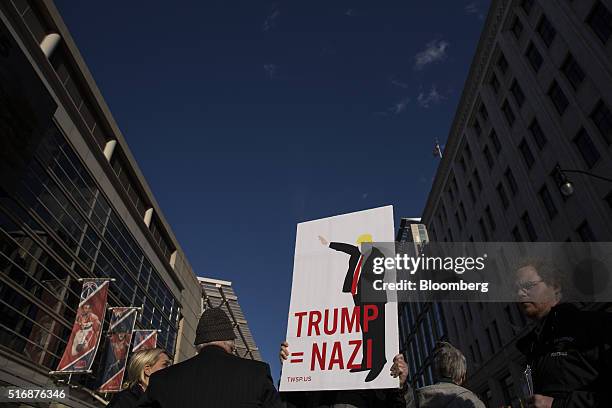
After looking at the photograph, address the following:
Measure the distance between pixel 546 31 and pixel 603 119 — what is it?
297 inches

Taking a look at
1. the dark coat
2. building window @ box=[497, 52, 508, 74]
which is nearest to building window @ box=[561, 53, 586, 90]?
building window @ box=[497, 52, 508, 74]

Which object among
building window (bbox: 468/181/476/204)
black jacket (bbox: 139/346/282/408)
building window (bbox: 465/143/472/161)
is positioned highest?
building window (bbox: 465/143/472/161)

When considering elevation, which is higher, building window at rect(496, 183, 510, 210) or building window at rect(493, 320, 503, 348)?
building window at rect(496, 183, 510, 210)

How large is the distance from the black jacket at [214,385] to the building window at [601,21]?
21.5 meters

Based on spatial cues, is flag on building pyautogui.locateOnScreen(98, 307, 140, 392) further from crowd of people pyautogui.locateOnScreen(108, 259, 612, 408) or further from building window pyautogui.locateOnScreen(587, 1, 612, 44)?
building window pyautogui.locateOnScreen(587, 1, 612, 44)

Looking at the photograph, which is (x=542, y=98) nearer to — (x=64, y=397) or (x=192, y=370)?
(x=192, y=370)

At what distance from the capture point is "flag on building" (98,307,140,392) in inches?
690

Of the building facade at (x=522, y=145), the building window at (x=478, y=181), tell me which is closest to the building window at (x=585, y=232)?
the building facade at (x=522, y=145)

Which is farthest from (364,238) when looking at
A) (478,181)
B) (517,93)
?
(478,181)

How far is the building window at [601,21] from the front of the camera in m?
17.5

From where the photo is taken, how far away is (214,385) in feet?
8.43

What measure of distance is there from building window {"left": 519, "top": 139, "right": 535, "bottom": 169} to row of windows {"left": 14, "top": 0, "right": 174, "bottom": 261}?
76.0ft

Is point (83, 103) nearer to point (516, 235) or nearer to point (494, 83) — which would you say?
point (516, 235)

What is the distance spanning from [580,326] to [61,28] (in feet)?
63.5
